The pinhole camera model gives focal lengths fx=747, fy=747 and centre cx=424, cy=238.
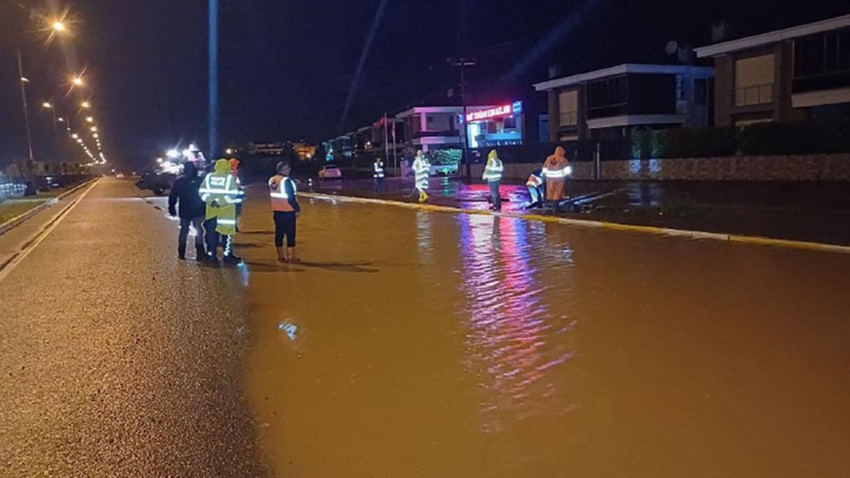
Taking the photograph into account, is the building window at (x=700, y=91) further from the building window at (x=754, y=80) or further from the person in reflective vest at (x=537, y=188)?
the person in reflective vest at (x=537, y=188)

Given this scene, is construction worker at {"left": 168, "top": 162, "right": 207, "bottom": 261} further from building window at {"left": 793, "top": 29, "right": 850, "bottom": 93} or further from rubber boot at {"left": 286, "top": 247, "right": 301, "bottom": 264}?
building window at {"left": 793, "top": 29, "right": 850, "bottom": 93}

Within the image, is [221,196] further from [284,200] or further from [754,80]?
[754,80]

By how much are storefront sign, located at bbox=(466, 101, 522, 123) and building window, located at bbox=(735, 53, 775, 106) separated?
27.6 meters

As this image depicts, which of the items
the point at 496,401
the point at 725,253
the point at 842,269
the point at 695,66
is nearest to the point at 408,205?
the point at 725,253

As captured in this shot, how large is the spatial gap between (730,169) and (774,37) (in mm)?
11529

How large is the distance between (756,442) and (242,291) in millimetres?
7047

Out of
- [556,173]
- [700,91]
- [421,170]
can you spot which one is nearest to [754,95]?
[700,91]

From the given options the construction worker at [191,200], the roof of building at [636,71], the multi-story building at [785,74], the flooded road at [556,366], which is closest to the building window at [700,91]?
the roof of building at [636,71]

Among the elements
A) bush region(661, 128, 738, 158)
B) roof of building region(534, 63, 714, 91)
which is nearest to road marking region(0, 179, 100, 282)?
bush region(661, 128, 738, 158)

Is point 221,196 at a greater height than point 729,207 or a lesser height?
greater

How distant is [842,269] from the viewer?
33.7 ft

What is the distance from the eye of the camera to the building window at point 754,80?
37719mm

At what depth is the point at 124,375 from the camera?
6211 mm

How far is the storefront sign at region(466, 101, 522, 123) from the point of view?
65562 millimetres
